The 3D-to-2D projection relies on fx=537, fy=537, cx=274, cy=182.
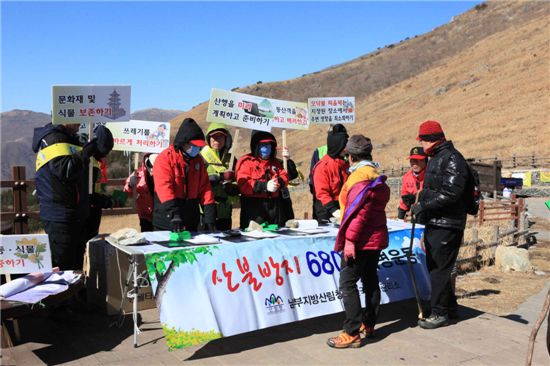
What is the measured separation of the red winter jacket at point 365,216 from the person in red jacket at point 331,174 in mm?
1391

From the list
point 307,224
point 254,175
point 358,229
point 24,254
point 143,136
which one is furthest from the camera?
point 143,136

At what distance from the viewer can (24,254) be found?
4.80 metres

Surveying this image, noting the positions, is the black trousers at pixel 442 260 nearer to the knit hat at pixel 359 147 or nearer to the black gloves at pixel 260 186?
the knit hat at pixel 359 147

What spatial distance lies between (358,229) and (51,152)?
3011mm

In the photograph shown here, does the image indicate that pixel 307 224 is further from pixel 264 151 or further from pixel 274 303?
pixel 274 303

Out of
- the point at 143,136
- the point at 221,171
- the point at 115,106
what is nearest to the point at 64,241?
the point at 115,106

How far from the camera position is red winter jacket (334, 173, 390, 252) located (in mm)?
4703

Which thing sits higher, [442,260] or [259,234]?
[259,234]

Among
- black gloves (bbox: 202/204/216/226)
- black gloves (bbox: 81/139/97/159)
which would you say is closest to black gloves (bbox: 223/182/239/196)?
black gloves (bbox: 202/204/216/226)

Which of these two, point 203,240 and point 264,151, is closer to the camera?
point 203,240

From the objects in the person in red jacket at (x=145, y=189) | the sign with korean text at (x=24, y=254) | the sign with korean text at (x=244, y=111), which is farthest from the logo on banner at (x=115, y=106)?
the sign with korean text at (x=24, y=254)

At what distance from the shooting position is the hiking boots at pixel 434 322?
5.38m

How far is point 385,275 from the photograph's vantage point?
5902mm

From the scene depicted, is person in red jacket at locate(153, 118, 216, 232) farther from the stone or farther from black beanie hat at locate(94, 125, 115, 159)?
the stone
